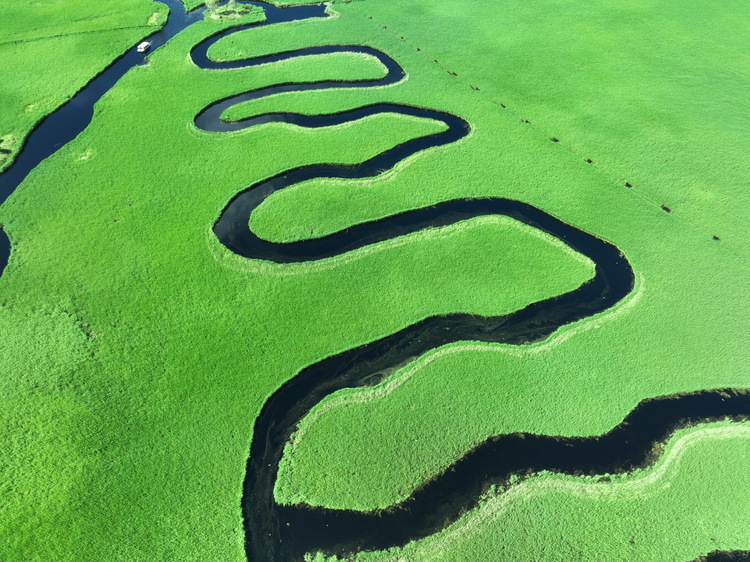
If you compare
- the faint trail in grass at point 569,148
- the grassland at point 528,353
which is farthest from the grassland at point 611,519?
the faint trail in grass at point 569,148

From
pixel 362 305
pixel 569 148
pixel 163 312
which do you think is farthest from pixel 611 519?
pixel 569 148

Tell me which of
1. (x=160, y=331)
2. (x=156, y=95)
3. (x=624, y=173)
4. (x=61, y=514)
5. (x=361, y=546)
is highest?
(x=156, y=95)

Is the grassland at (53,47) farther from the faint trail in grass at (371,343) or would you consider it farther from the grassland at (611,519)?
the grassland at (611,519)

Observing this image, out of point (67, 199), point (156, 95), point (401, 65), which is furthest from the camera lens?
point (401, 65)

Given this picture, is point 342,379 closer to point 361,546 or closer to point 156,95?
point 361,546

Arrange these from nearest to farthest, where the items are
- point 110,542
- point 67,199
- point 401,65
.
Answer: point 110,542 → point 67,199 → point 401,65

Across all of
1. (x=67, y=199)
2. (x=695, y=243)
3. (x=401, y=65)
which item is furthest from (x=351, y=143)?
(x=695, y=243)

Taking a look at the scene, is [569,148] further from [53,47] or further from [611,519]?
[53,47]
